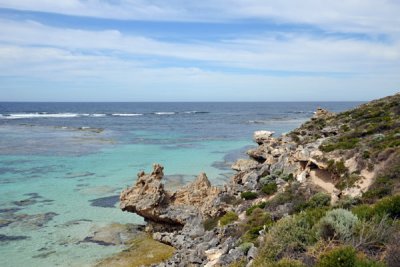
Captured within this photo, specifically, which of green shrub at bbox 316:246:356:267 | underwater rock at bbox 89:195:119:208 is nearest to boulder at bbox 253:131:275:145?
underwater rock at bbox 89:195:119:208

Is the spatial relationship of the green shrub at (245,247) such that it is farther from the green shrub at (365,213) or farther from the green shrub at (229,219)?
the green shrub at (229,219)

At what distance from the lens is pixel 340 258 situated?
7.64 metres

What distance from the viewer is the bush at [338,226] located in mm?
9297

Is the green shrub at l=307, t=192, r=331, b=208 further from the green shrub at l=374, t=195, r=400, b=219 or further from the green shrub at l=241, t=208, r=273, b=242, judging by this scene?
the green shrub at l=374, t=195, r=400, b=219

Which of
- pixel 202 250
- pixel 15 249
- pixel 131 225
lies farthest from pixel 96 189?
pixel 202 250

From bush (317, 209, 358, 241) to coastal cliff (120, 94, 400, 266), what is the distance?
0.02m

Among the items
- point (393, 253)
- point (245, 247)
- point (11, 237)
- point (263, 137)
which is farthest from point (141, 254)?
point (263, 137)

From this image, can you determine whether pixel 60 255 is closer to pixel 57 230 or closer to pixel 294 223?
pixel 57 230

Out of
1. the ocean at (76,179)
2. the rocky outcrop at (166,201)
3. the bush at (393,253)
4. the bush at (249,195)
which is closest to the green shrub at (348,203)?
the bush at (393,253)

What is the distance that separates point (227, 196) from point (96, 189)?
13.2 meters

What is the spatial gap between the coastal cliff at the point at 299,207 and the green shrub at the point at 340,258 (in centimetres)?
2

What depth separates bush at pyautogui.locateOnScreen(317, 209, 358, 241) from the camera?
30.5 ft

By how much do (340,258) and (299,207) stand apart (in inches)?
375

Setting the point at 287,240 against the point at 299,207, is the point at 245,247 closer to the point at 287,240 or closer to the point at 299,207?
the point at 287,240
